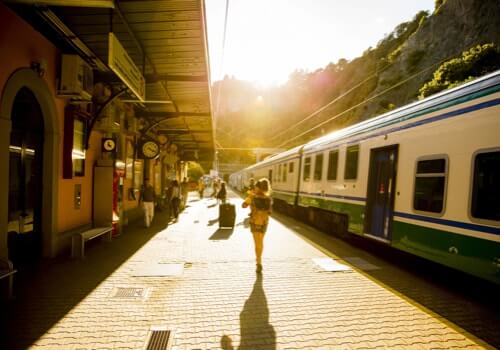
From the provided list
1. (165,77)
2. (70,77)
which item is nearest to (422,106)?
(165,77)

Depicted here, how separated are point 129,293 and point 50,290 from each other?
1.19m

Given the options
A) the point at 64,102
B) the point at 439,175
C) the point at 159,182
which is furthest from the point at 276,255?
the point at 159,182

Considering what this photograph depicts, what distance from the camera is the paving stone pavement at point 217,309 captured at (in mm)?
3613

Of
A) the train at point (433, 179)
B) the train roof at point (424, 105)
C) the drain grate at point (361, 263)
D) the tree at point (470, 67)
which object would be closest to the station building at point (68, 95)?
the train roof at point (424, 105)

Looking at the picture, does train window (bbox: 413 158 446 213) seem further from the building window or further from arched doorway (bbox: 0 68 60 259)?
the building window

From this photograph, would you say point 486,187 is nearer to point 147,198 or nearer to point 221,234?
point 221,234

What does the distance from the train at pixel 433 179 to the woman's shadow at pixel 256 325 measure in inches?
120

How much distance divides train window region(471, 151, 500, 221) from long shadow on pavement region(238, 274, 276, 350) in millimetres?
3376

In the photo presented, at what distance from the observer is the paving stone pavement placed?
142 inches

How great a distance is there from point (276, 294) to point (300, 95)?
463 ft

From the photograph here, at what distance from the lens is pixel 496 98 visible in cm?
467

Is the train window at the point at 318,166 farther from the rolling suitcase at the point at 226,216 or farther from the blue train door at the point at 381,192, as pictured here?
the blue train door at the point at 381,192

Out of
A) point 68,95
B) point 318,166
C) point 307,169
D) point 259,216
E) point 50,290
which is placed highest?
point 68,95

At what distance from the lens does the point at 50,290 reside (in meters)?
5.00
